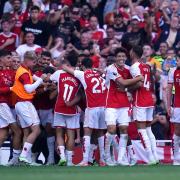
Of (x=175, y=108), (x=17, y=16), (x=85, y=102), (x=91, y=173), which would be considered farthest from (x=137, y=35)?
(x=91, y=173)

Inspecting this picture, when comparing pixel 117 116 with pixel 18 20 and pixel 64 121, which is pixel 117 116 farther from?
pixel 18 20

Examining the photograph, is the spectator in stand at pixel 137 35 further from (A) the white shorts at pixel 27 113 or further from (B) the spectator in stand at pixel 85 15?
(A) the white shorts at pixel 27 113

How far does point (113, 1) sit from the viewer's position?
1008 inches

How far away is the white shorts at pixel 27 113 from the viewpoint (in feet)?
57.3

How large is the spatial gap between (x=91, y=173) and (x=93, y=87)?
10.1 ft

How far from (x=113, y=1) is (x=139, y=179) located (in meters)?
12.5

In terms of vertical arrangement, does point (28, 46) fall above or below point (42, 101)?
above

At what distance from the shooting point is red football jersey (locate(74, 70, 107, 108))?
17391 mm

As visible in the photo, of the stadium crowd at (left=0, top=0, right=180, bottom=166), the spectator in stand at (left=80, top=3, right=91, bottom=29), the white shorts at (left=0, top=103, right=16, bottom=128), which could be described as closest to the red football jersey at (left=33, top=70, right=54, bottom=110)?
the stadium crowd at (left=0, top=0, right=180, bottom=166)

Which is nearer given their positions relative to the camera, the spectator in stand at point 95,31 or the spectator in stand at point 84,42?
the spectator in stand at point 84,42

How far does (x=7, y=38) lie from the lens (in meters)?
22.2

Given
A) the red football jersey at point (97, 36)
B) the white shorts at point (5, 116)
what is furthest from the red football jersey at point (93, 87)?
the red football jersey at point (97, 36)

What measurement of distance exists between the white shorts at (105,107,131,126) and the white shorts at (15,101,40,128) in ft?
4.33

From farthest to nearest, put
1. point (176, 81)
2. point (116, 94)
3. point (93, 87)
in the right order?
point (176, 81)
point (93, 87)
point (116, 94)
